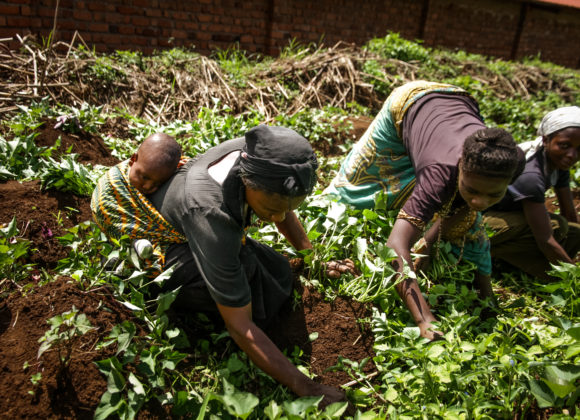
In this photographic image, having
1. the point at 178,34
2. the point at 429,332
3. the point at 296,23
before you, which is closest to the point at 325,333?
the point at 429,332

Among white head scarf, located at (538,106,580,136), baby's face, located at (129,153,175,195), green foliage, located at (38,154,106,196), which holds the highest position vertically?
white head scarf, located at (538,106,580,136)

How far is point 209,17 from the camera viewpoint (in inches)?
258

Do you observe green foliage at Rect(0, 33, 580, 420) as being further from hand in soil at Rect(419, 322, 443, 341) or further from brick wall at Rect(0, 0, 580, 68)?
brick wall at Rect(0, 0, 580, 68)

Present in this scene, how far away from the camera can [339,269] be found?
2.29m

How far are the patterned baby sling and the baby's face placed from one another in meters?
0.03

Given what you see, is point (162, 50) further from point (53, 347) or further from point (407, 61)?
point (53, 347)

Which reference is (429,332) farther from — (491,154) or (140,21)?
(140,21)

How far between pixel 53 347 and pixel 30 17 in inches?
193

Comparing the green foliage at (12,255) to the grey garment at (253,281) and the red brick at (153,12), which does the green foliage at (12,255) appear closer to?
the grey garment at (253,281)

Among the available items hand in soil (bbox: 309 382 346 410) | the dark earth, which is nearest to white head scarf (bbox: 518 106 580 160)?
the dark earth

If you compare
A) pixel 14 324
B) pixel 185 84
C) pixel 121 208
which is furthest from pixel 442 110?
pixel 185 84

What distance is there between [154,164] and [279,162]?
26.2 inches

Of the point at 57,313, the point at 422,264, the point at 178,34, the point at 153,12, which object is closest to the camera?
the point at 57,313

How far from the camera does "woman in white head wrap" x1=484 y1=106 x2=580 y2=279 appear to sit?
8.55 feet
